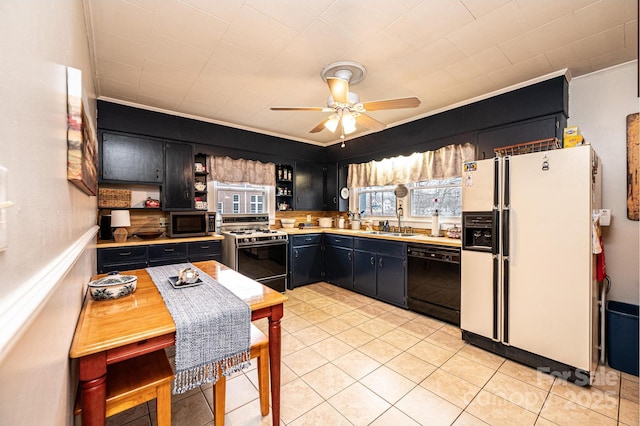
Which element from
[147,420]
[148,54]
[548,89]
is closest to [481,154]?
[548,89]

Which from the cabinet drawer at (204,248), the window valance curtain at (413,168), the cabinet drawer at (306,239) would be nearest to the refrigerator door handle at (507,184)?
the window valance curtain at (413,168)

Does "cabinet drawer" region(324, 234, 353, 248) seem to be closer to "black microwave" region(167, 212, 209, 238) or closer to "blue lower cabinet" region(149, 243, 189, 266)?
"black microwave" region(167, 212, 209, 238)

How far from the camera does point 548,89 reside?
8.67 ft

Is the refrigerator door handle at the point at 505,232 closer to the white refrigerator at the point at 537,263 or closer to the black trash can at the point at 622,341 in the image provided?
the white refrigerator at the point at 537,263

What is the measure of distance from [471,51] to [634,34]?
3.66 feet

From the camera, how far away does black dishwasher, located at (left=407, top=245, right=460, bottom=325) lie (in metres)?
2.99

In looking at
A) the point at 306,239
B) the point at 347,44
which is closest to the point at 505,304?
the point at 347,44

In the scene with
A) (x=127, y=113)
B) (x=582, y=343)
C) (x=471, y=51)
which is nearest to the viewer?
(x=582, y=343)

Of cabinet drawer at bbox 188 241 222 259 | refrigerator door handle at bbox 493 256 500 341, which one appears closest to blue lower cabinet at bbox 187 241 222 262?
cabinet drawer at bbox 188 241 222 259

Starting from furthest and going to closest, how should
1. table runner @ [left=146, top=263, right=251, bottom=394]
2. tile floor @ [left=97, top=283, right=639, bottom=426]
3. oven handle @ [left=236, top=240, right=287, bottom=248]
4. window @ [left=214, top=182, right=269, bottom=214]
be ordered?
1. window @ [left=214, top=182, right=269, bottom=214]
2. oven handle @ [left=236, top=240, right=287, bottom=248]
3. tile floor @ [left=97, top=283, right=639, bottom=426]
4. table runner @ [left=146, top=263, right=251, bottom=394]

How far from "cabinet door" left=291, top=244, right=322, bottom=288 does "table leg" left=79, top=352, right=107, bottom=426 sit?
10.9ft

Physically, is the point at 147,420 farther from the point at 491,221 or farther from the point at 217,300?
the point at 491,221

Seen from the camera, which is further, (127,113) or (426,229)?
(426,229)

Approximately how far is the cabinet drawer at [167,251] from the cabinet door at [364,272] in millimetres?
2390
